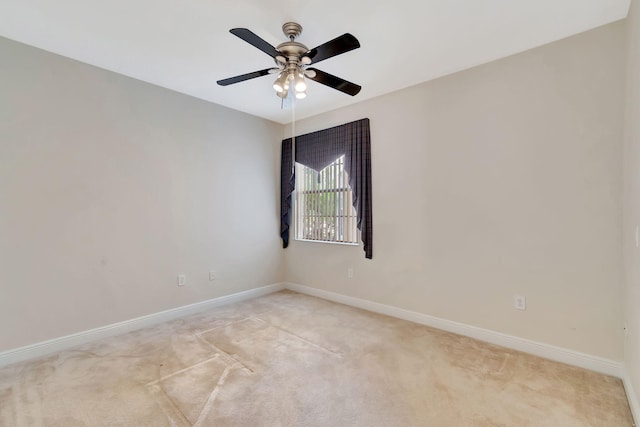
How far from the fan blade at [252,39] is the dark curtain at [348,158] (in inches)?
70.6

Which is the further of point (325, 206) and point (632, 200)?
point (325, 206)

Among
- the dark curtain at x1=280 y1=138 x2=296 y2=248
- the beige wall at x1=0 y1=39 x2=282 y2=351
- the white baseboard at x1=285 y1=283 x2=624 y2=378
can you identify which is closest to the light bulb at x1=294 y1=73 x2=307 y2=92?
the beige wall at x1=0 y1=39 x2=282 y2=351

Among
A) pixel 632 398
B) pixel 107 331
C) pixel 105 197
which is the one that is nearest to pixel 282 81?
pixel 105 197

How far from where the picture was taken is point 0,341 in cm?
229

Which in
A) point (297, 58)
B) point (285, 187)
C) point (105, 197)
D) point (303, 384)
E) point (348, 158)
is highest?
point (297, 58)

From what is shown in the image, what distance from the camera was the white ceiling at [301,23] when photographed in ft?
6.43

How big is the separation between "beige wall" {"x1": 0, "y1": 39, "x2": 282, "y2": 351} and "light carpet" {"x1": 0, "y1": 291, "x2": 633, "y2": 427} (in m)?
0.48

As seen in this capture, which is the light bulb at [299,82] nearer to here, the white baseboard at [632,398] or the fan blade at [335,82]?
the fan blade at [335,82]

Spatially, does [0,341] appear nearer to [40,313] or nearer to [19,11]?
[40,313]

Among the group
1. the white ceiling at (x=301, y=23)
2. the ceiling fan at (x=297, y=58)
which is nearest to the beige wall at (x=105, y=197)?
the white ceiling at (x=301, y=23)

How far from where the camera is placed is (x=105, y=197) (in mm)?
2844

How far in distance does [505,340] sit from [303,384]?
1.82m

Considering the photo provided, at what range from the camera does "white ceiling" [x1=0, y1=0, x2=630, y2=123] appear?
6.43 ft

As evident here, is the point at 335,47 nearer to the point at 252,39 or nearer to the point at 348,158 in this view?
the point at 252,39
